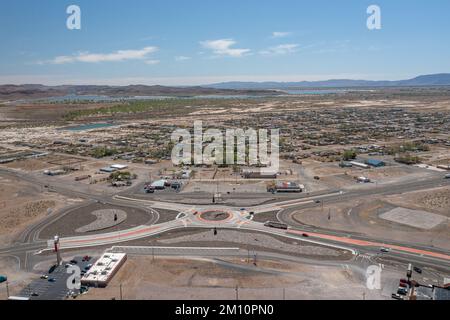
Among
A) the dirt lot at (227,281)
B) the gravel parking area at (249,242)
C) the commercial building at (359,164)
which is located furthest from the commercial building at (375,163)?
the dirt lot at (227,281)

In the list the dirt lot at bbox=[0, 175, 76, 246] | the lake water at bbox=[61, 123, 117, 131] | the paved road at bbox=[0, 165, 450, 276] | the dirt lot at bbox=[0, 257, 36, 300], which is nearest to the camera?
the dirt lot at bbox=[0, 257, 36, 300]

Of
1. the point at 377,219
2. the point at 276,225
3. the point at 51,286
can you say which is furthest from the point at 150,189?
the point at 377,219

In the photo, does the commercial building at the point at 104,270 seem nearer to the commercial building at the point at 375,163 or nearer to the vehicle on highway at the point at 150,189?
the vehicle on highway at the point at 150,189

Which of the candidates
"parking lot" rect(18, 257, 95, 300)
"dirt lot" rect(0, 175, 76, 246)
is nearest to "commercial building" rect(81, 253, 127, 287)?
"parking lot" rect(18, 257, 95, 300)

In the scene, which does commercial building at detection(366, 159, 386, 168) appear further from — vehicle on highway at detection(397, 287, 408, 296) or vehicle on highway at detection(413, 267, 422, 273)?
vehicle on highway at detection(397, 287, 408, 296)

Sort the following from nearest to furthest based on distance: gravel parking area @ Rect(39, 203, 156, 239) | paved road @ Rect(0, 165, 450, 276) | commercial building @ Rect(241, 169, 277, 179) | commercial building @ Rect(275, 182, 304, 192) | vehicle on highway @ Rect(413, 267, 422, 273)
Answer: vehicle on highway @ Rect(413, 267, 422, 273), paved road @ Rect(0, 165, 450, 276), gravel parking area @ Rect(39, 203, 156, 239), commercial building @ Rect(275, 182, 304, 192), commercial building @ Rect(241, 169, 277, 179)

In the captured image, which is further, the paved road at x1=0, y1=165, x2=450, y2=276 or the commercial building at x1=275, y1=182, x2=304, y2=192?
the commercial building at x1=275, y1=182, x2=304, y2=192
